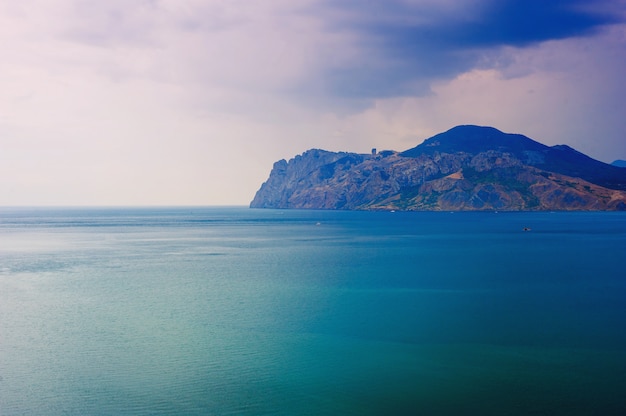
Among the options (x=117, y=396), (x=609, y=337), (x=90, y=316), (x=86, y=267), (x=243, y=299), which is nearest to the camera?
(x=117, y=396)

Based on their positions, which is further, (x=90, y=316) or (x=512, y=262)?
(x=512, y=262)

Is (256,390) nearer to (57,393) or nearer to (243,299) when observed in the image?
(57,393)

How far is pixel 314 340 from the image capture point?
193 ft

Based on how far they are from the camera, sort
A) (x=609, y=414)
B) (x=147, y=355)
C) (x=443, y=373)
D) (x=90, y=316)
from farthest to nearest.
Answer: (x=90, y=316) < (x=147, y=355) < (x=443, y=373) < (x=609, y=414)

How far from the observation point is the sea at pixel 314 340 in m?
40.9

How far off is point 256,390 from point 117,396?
11487 mm

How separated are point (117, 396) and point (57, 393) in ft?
18.6

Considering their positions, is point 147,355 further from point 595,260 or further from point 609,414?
point 595,260

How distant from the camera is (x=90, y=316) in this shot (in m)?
70.4

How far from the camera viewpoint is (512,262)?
127062 millimetres

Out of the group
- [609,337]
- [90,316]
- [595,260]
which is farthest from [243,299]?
[595,260]

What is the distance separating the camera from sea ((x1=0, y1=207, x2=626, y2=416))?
1609 inches

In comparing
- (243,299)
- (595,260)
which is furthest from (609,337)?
(595,260)

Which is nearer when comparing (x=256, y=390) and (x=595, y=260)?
(x=256, y=390)
